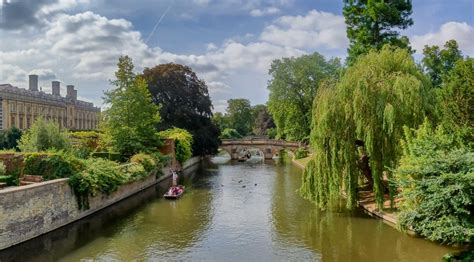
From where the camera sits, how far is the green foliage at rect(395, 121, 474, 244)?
14539 mm

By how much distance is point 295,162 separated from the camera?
181 feet

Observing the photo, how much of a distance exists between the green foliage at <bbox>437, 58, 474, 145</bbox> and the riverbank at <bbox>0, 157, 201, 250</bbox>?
16.7 m

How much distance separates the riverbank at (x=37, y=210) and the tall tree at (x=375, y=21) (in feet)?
66.8

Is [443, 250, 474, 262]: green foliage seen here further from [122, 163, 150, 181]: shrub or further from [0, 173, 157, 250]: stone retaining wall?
[122, 163, 150, 181]: shrub

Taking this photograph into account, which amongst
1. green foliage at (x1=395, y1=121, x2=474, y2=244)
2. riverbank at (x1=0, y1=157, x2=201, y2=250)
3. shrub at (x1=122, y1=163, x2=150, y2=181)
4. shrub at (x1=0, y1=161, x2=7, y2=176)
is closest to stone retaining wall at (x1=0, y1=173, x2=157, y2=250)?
riverbank at (x1=0, y1=157, x2=201, y2=250)

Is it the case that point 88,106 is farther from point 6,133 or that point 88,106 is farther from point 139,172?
point 139,172

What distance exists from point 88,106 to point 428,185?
9156 cm

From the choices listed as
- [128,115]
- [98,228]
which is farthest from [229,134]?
[98,228]

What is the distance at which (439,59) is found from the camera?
39469mm

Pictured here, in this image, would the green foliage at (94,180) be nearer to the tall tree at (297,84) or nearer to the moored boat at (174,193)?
the moored boat at (174,193)

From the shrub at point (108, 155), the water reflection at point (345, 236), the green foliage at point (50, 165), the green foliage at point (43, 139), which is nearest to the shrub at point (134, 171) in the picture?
the shrub at point (108, 155)

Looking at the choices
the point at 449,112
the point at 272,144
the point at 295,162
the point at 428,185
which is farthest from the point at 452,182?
the point at 272,144

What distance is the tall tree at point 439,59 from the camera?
3853cm

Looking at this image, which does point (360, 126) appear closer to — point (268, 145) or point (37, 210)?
point (37, 210)
